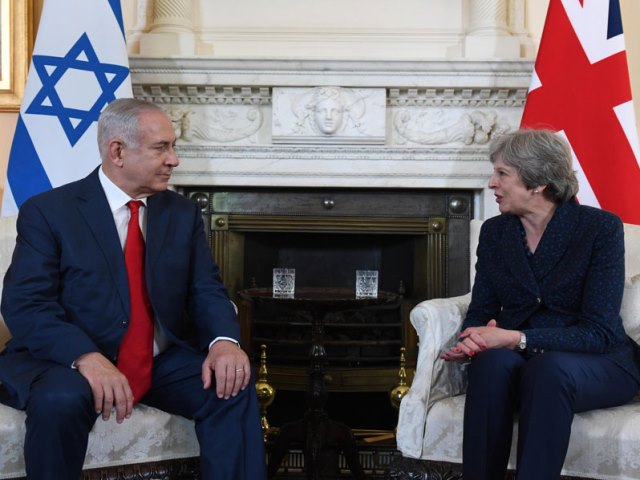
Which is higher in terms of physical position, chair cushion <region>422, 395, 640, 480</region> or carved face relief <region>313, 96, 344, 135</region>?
carved face relief <region>313, 96, 344, 135</region>

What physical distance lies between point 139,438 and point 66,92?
1.65 m

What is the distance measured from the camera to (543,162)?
2.12 metres

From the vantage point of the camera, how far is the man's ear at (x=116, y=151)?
2.03 m

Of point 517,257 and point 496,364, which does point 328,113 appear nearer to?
point 517,257

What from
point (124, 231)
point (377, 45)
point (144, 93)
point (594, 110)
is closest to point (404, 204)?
point (377, 45)

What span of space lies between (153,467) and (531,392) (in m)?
0.89

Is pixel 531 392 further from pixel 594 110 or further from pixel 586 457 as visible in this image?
pixel 594 110

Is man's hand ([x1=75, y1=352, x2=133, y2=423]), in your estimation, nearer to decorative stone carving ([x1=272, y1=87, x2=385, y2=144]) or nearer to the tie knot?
the tie knot

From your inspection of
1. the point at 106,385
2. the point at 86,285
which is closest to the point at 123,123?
the point at 86,285

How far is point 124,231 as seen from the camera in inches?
81.0

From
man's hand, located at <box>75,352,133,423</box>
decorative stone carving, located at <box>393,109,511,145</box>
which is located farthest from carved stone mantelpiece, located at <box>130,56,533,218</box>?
man's hand, located at <box>75,352,133,423</box>

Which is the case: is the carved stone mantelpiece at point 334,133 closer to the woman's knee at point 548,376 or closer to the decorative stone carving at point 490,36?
the decorative stone carving at point 490,36

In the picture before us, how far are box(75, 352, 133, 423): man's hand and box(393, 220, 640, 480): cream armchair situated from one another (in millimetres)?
693

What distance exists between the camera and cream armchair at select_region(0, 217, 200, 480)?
1.91 m
